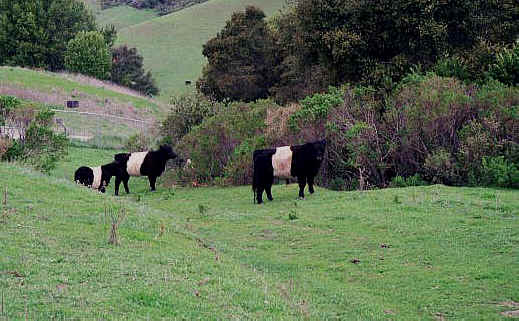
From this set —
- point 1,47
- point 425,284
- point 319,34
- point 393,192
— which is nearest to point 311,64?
point 319,34

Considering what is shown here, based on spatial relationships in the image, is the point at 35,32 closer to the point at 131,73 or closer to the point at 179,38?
the point at 131,73

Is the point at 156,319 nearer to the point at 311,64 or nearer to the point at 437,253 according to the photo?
the point at 437,253

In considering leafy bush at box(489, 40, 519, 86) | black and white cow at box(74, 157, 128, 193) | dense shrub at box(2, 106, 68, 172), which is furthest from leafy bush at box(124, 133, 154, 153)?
leafy bush at box(489, 40, 519, 86)

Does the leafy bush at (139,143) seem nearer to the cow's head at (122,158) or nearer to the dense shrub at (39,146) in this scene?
the cow's head at (122,158)

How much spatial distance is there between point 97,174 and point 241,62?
55.4ft

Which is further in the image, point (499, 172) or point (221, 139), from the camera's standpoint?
point (221, 139)

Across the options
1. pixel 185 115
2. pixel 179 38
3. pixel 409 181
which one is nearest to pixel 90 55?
pixel 179 38

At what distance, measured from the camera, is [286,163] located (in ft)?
63.6

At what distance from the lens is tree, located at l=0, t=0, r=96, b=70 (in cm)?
6950

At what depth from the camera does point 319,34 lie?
27750mm

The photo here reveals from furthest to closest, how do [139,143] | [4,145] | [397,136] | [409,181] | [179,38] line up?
[179,38] → [139,143] → [4,145] → [397,136] → [409,181]

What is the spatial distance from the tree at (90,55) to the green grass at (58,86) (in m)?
8.42

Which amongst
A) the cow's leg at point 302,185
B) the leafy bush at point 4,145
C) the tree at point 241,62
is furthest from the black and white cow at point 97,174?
the tree at point 241,62

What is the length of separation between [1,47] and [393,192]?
6106cm
